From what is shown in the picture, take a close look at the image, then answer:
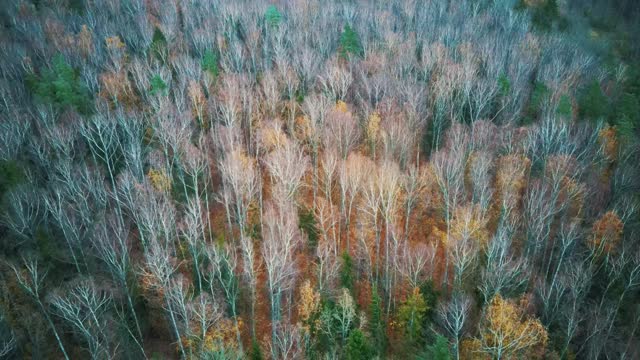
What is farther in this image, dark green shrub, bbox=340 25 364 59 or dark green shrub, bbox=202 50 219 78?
dark green shrub, bbox=340 25 364 59

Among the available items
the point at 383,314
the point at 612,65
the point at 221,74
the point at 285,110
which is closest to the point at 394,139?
the point at 285,110

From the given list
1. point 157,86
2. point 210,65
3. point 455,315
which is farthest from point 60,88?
point 455,315

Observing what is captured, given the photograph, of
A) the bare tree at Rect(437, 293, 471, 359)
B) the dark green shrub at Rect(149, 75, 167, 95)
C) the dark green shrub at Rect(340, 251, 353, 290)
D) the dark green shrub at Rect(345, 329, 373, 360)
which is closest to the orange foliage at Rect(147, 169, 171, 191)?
the dark green shrub at Rect(149, 75, 167, 95)

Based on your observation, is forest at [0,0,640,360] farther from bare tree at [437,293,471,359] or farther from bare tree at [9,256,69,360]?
bare tree at [437,293,471,359]

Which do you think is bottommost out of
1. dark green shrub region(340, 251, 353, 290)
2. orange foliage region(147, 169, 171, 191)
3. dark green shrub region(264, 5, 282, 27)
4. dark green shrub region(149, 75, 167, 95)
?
dark green shrub region(340, 251, 353, 290)

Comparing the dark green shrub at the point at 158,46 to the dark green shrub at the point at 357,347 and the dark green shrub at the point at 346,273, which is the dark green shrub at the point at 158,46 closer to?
the dark green shrub at the point at 346,273

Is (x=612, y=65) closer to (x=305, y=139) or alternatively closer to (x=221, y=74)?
(x=305, y=139)

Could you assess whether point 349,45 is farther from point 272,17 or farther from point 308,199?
point 308,199

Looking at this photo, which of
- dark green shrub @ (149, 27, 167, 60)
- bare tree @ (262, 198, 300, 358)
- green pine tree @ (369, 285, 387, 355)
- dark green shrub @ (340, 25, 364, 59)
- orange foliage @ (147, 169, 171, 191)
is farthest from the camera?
dark green shrub @ (340, 25, 364, 59)

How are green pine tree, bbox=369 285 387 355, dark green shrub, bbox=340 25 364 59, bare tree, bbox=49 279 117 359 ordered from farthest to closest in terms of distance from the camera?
dark green shrub, bbox=340 25 364 59
green pine tree, bbox=369 285 387 355
bare tree, bbox=49 279 117 359

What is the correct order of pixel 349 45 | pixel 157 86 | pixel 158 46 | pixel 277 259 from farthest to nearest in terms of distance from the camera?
1. pixel 349 45
2. pixel 158 46
3. pixel 157 86
4. pixel 277 259
